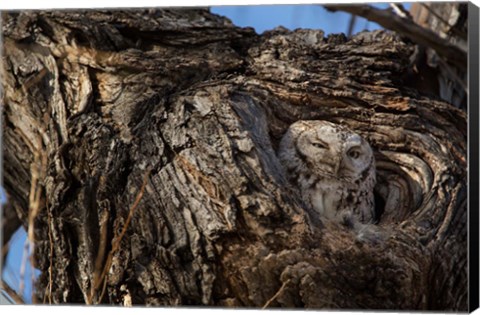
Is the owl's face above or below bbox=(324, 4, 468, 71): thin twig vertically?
below

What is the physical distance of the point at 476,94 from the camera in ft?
9.71

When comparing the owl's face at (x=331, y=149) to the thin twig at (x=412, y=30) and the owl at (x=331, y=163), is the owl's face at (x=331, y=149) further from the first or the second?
the thin twig at (x=412, y=30)

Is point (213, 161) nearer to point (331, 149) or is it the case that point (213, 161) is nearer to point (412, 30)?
point (331, 149)

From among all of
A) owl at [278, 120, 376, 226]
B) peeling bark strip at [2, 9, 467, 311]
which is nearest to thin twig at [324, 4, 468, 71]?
peeling bark strip at [2, 9, 467, 311]

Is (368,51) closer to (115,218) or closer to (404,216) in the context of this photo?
(404,216)

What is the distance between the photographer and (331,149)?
3279mm

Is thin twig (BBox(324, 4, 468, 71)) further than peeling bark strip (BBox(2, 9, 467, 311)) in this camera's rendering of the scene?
Yes

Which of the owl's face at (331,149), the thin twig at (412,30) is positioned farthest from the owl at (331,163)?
the thin twig at (412,30)

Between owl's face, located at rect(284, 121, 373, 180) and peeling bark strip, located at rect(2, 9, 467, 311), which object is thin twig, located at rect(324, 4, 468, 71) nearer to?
peeling bark strip, located at rect(2, 9, 467, 311)

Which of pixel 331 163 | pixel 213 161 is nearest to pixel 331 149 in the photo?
pixel 331 163

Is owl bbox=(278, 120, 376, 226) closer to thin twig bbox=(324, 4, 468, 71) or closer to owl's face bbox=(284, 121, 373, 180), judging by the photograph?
owl's face bbox=(284, 121, 373, 180)

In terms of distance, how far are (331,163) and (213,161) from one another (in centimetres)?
54

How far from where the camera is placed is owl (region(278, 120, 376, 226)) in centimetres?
320

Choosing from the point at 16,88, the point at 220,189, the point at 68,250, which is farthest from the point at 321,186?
the point at 16,88
